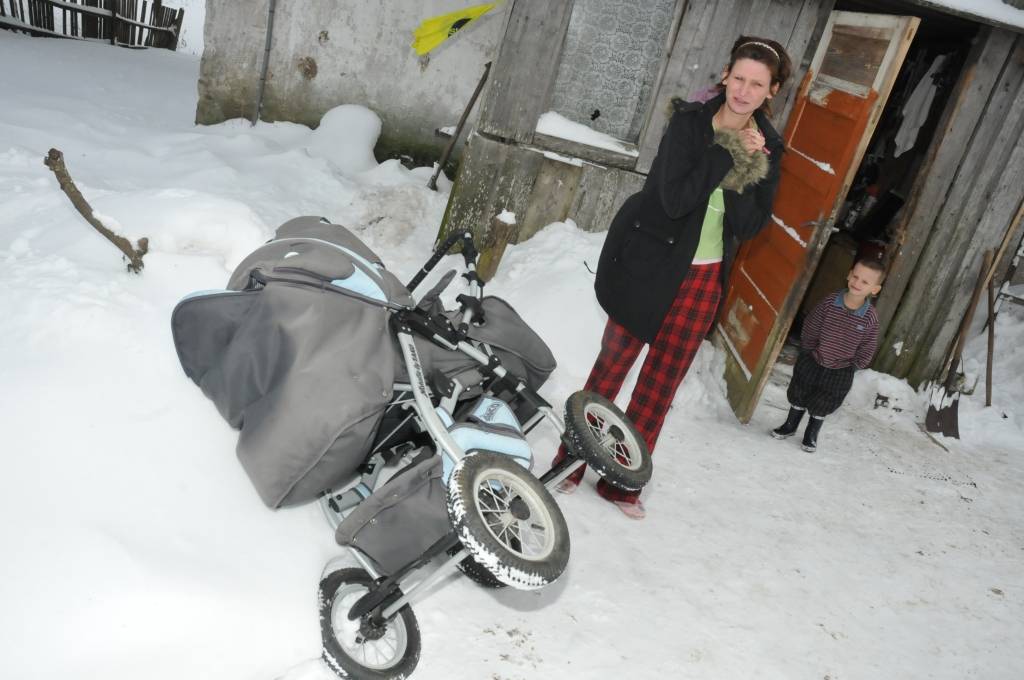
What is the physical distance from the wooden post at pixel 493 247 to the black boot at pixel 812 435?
2464 mm

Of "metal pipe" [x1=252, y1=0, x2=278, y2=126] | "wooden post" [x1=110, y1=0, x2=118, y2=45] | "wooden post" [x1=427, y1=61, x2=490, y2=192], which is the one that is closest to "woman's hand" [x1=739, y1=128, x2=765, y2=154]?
"wooden post" [x1=427, y1=61, x2=490, y2=192]

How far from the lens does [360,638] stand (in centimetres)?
249

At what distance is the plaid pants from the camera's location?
343 cm

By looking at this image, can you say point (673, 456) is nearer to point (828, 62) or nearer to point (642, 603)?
point (642, 603)

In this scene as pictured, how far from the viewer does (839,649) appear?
3277 mm

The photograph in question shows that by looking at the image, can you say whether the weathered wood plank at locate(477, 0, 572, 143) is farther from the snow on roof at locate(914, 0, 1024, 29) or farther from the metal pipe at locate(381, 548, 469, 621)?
the metal pipe at locate(381, 548, 469, 621)

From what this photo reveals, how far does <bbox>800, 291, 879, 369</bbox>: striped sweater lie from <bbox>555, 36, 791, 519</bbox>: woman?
1.63m

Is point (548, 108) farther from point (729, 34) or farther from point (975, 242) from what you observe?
point (975, 242)

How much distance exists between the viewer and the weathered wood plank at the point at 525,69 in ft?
18.4

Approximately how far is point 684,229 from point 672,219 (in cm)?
7

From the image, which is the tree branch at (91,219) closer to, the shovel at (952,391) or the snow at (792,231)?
the snow at (792,231)

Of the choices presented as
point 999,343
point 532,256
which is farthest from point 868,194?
point 532,256

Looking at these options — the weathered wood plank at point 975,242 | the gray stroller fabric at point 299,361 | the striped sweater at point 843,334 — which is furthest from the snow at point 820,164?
the gray stroller fabric at point 299,361

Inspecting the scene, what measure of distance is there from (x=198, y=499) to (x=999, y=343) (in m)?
6.78
